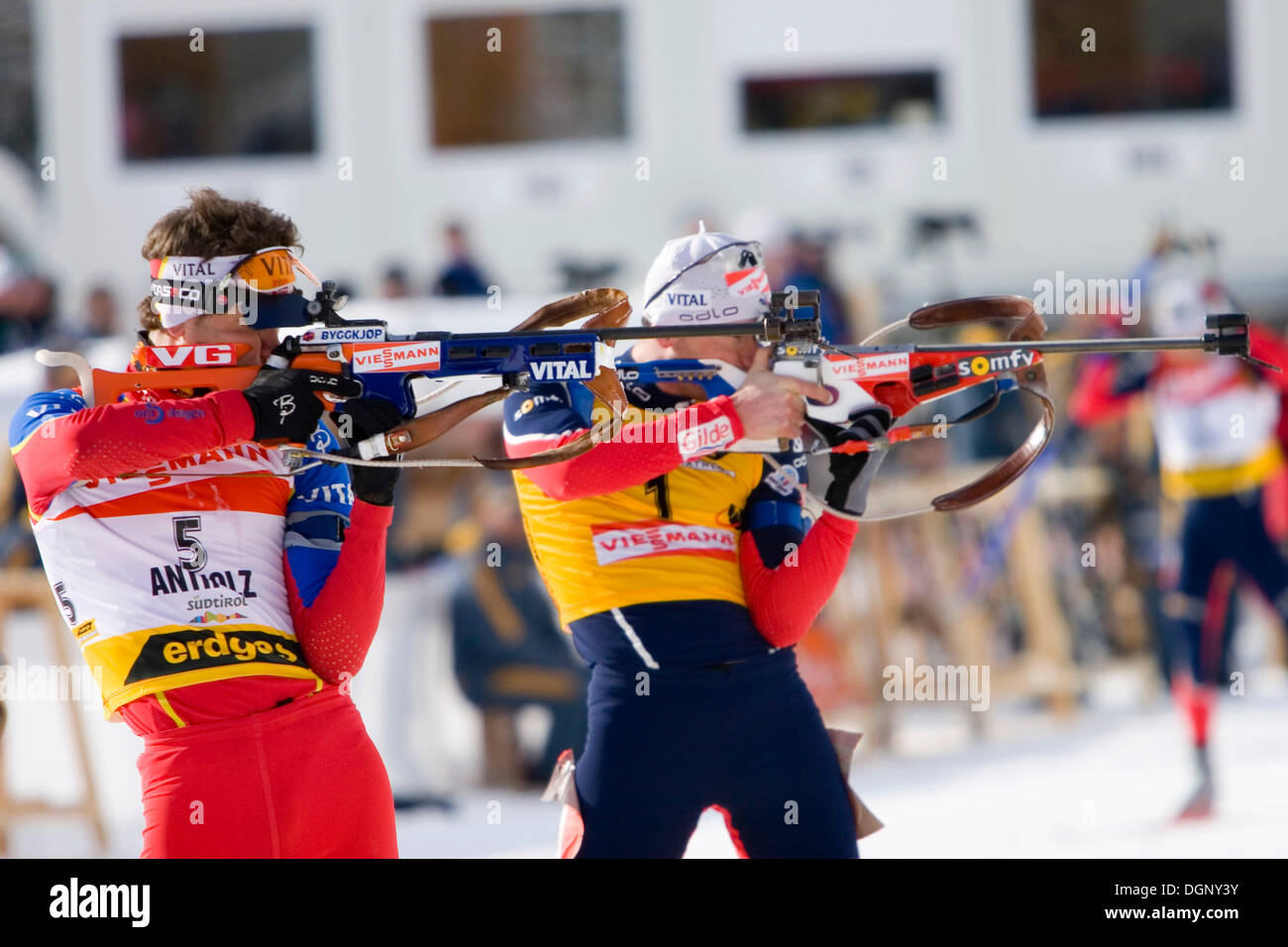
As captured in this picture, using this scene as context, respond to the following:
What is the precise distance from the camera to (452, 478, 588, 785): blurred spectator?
7508 mm

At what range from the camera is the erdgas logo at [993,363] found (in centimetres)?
A: 325

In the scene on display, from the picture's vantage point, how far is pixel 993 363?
326 cm

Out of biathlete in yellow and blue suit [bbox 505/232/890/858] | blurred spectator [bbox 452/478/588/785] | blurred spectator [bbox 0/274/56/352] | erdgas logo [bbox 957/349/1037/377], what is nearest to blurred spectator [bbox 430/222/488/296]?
blurred spectator [bbox 0/274/56/352]

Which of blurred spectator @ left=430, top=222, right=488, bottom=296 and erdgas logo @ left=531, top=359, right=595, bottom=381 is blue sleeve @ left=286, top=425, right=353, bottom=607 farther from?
blurred spectator @ left=430, top=222, right=488, bottom=296

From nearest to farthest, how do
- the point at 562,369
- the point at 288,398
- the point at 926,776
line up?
the point at 288,398 → the point at 562,369 → the point at 926,776

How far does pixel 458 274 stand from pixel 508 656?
370cm

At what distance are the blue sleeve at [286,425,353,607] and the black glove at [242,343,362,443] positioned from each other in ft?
0.31

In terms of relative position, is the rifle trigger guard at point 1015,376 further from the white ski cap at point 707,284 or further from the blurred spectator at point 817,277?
the blurred spectator at point 817,277

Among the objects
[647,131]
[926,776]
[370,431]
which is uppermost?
[647,131]

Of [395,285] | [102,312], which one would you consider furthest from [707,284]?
[102,312]

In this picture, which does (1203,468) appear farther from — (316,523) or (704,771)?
(316,523)
